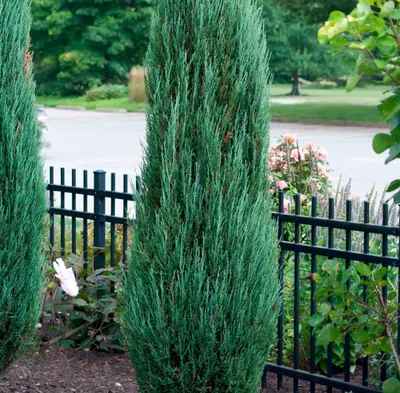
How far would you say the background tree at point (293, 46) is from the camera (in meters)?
52.0

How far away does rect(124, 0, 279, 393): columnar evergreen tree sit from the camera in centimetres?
353

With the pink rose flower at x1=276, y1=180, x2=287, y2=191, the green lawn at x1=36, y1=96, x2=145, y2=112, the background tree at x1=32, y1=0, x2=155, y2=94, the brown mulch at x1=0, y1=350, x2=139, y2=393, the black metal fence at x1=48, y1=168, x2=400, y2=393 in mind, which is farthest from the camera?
the background tree at x1=32, y1=0, x2=155, y2=94

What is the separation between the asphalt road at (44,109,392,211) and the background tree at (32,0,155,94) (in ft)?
57.5

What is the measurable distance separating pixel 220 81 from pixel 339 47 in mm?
708

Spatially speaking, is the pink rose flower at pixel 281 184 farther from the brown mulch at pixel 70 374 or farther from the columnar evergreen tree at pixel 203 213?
the columnar evergreen tree at pixel 203 213

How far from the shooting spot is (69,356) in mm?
5348

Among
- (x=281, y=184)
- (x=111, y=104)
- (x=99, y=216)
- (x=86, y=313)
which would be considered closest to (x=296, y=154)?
(x=281, y=184)

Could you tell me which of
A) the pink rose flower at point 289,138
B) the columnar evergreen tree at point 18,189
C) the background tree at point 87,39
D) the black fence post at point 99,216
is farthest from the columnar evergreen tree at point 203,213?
the background tree at point 87,39

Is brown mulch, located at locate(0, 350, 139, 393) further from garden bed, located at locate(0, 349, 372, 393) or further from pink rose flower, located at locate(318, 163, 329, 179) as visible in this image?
pink rose flower, located at locate(318, 163, 329, 179)

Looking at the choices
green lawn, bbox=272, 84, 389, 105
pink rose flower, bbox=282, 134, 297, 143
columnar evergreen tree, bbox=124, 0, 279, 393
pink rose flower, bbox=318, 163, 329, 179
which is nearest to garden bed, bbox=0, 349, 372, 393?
columnar evergreen tree, bbox=124, 0, 279, 393

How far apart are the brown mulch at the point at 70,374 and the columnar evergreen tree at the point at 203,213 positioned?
1232 mm

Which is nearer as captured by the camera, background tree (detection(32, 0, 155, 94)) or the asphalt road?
the asphalt road

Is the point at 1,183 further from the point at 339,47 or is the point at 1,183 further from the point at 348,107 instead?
the point at 348,107

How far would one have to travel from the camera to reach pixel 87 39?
4925 cm
